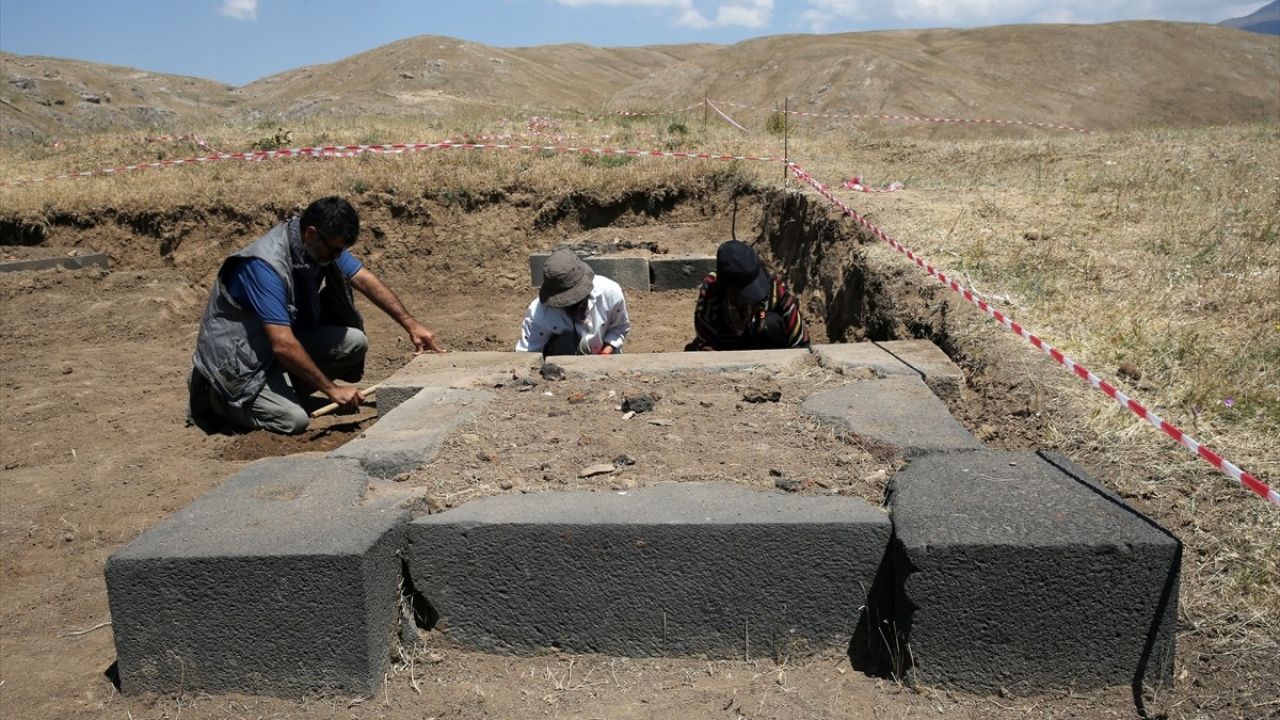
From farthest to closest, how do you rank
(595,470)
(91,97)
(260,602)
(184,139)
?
(91,97), (184,139), (595,470), (260,602)

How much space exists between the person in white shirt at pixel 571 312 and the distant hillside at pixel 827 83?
883 inches

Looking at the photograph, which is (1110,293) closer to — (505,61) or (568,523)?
(568,523)

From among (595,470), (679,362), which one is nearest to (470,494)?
(595,470)

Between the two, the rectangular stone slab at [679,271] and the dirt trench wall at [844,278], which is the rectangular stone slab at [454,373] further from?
the rectangular stone slab at [679,271]

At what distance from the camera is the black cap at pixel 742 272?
5.22m

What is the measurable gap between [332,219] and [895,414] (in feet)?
10.2

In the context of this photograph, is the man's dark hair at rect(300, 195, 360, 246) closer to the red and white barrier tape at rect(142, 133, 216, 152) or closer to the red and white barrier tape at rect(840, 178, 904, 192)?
the red and white barrier tape at rect(840, 178, 904, 192)

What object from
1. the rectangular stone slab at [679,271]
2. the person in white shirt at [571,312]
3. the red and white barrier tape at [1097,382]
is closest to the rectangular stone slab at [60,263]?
the rectangular stone slab at [679,271]

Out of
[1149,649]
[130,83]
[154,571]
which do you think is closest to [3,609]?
[154,571]

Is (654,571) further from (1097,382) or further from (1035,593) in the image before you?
(1097,382)

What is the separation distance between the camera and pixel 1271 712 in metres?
2.47

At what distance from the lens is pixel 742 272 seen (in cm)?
527

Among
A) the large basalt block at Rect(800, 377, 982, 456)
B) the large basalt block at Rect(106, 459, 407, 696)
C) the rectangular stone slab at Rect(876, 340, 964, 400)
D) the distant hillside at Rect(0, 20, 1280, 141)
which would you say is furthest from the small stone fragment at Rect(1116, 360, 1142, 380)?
the distant hillside at Rect(0, 20, 1280, 141)

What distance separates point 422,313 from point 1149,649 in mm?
7728
